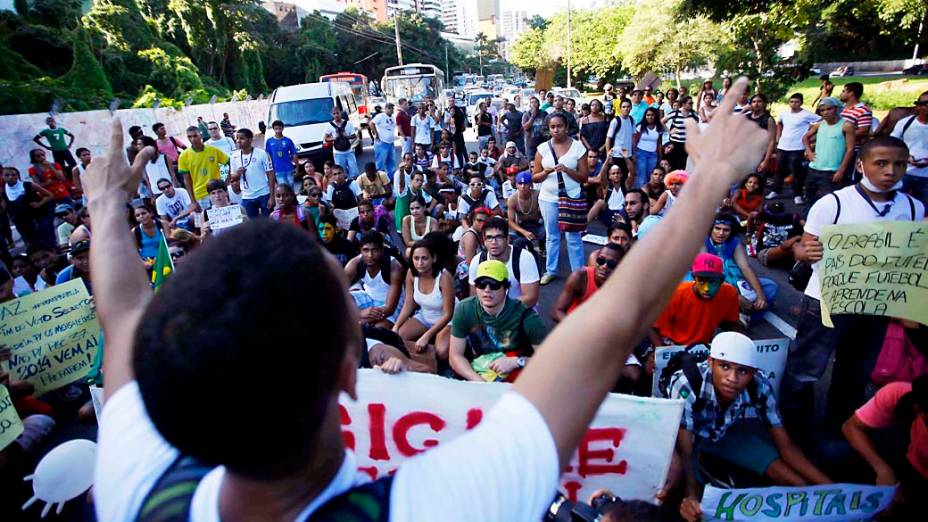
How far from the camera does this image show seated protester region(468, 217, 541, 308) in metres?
4.47

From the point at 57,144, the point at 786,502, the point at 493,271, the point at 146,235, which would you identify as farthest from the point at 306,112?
the point at 786,502

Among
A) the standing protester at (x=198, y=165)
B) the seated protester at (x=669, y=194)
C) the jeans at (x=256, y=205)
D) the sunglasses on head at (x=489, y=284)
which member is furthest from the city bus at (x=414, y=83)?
the sunglasses on head at (x=489, y=284)

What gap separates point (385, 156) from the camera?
42.4 ft

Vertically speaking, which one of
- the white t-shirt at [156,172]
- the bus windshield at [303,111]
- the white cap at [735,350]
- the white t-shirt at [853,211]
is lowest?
the white cap at [735,350]

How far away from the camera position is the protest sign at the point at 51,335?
3.59 metres

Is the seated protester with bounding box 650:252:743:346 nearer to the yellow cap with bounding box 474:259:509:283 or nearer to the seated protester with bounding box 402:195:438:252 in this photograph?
the yellow cap with bounding box 474:259:509:283

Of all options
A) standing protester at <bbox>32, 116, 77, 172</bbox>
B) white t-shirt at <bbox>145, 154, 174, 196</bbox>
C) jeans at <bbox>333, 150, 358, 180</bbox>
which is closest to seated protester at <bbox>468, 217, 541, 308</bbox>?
white t-shirt at <bbox>145, 154, 174, 196</bbox>

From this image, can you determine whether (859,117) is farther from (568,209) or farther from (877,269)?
(877,269)

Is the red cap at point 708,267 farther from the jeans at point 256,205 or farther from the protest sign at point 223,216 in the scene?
the jeans at point 256,205

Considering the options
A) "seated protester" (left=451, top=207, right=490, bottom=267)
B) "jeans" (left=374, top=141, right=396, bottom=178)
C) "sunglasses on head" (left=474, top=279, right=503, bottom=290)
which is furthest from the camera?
"jeans" (left=374, top=141, right=396, bottom=178)

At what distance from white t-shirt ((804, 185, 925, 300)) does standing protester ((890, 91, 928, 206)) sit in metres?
3.39

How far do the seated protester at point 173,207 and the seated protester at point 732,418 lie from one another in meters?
6.84

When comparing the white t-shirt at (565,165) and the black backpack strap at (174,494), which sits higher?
the black backpack strap at (174,494)

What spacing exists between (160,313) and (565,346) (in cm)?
50
